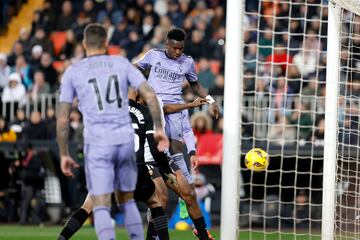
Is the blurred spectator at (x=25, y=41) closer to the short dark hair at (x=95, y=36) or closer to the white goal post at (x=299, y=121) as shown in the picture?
the white goal post at (x=299, y=121)

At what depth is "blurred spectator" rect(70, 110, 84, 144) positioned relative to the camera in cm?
1952

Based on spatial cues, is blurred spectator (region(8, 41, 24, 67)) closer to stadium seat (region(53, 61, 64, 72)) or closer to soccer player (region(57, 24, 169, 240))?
stadium seat (region(53, 61, 64, 72))

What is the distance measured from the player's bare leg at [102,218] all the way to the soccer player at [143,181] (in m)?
1.14

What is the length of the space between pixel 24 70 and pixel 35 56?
1.58 feet

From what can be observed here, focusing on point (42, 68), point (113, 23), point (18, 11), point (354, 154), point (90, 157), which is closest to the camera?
point (90, 157)

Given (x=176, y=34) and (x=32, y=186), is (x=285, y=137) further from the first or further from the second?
(x=176, y=34)

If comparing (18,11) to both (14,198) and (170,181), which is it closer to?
(14,198)

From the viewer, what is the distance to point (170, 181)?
1170cm

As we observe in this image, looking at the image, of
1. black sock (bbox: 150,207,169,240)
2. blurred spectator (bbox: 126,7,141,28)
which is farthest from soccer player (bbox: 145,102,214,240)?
blurred spectator (bbox: 126,7,141,28)

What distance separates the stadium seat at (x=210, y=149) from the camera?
1883cm

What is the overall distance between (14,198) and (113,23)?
508 cm

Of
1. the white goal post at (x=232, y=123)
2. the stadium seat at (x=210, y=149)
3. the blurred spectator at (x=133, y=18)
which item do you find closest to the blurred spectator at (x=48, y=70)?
the blurred spectator at (x=133, y=18)

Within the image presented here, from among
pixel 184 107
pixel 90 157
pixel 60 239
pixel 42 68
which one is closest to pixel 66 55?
pixel 42 68

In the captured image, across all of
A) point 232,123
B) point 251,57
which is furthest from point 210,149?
point 232,123
